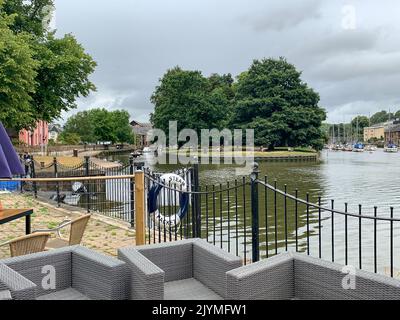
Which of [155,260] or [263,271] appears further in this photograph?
[155,260]

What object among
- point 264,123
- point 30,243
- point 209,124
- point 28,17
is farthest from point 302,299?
point 209,124

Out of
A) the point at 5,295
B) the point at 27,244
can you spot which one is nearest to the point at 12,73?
the point at 27,244

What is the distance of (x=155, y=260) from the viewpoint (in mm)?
3930

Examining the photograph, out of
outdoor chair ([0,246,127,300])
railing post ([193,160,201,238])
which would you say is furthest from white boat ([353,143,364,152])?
outdoor chair ([0,246,127,300])

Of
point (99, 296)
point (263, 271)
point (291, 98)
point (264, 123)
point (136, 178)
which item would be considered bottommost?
point (99, 296)

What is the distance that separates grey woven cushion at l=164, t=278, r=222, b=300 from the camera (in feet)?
12.0

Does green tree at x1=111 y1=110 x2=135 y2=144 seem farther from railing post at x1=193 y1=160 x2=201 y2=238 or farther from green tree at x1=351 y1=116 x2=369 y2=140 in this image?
railing post at x1=193 y1=160 x2=201 y2=238

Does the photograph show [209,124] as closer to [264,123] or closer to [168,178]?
[264,123]

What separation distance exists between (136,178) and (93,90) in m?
24.8

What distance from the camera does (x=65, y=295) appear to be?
367cm

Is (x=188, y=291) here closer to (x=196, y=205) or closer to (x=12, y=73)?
(x=196, y=205)

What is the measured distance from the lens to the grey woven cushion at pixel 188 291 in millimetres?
3650

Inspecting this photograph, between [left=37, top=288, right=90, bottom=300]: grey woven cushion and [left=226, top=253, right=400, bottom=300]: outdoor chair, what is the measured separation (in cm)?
140

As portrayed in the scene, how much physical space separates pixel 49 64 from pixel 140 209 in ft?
71.8
